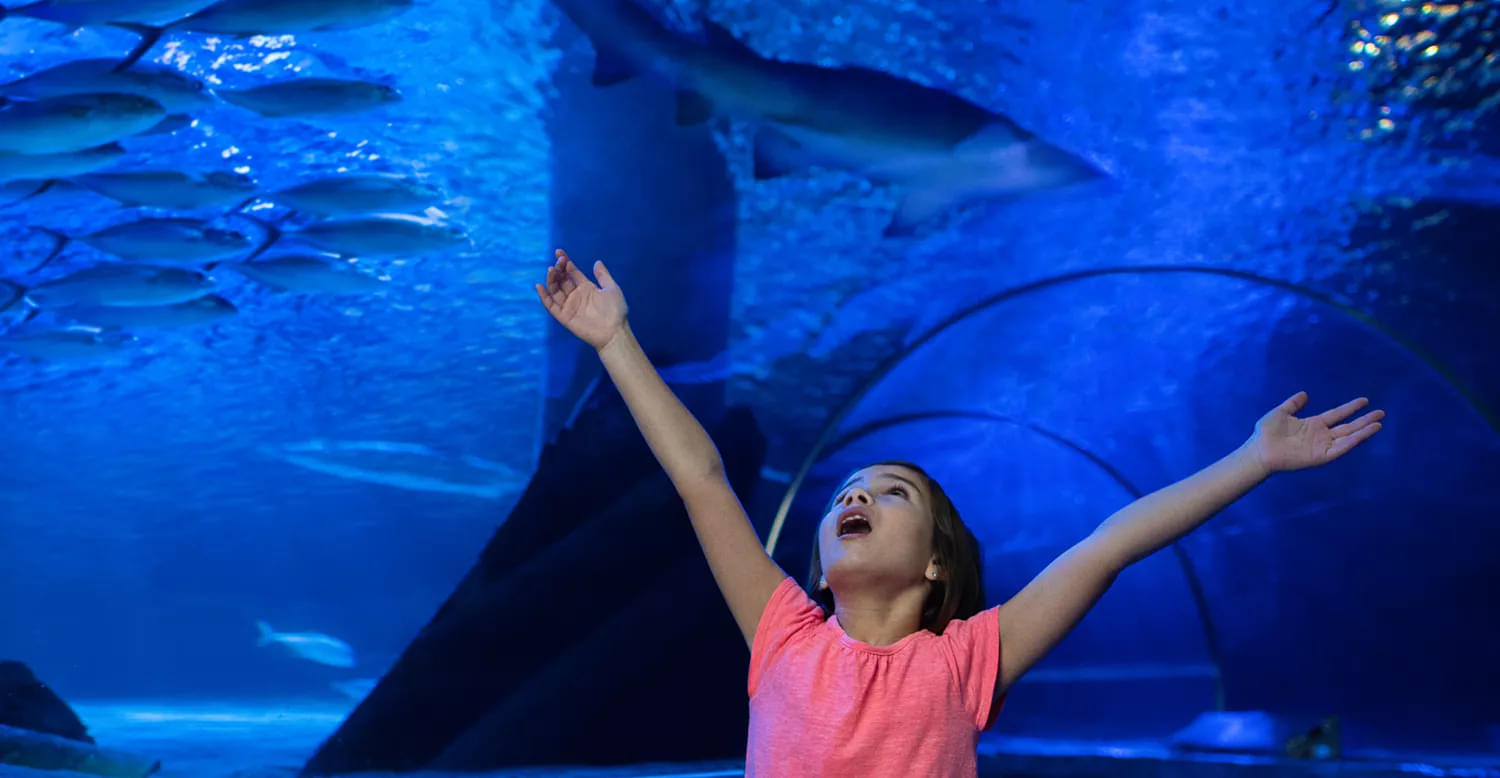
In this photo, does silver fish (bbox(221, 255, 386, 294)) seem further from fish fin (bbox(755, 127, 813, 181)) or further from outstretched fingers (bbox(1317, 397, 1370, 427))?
outstretched fingers (bbox(1317, 397, 1370, 427))

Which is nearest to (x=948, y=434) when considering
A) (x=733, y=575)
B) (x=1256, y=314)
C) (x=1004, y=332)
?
(x=1004, y=332)

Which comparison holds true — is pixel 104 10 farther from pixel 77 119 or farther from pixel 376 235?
pixel 376 235

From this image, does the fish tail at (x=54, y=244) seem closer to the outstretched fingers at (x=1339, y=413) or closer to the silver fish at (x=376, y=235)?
the silver fish at (x=376, y=235)

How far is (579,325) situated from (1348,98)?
4.11 meters

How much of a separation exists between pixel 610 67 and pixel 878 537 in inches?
161

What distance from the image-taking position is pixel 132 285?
18.3ft

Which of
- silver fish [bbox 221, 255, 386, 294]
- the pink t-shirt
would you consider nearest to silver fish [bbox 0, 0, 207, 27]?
silver fish [bbox 221, 255, 386, 294]

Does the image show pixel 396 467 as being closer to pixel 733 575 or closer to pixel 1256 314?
pixel 1256 314

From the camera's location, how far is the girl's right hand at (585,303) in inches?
57.9

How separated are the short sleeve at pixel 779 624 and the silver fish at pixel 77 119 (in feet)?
13.2

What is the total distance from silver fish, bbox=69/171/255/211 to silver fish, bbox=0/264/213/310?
1.17ft

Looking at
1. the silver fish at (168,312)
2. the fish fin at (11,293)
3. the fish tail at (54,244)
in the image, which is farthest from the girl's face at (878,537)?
the fish fin at (11,293)

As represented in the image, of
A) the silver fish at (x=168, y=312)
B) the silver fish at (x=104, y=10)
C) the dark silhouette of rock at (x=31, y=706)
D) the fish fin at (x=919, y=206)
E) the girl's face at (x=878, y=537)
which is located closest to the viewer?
the girl's face at (x=878, y=537)

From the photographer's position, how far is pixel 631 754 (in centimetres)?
512
